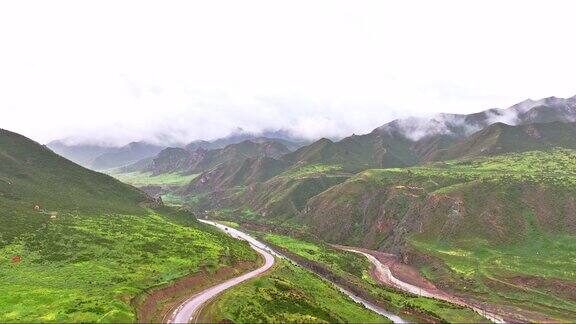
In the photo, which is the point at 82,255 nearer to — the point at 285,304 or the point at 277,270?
the point at 277,270

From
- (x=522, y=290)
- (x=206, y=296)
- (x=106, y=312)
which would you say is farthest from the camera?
(x=522, y=290)

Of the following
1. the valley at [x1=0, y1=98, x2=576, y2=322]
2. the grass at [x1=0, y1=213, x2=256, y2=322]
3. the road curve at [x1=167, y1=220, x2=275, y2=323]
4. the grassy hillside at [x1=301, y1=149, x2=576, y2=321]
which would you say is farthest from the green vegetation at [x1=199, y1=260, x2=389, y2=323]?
the grassy hillside at [x1=301, y1=149, x2=576, y2=321]

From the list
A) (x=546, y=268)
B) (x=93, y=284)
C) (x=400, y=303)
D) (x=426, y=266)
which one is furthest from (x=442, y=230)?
(x=93, y=284)

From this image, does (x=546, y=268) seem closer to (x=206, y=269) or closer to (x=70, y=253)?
(x=206, y=269)

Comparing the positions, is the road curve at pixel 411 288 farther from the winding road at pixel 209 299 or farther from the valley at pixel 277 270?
the winding road at pixel 209 299

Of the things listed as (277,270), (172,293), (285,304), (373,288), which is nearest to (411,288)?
(373,288)

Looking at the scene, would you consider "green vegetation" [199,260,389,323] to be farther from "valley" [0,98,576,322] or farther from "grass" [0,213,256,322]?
"grass" [0,213,256,322]
